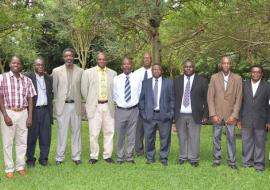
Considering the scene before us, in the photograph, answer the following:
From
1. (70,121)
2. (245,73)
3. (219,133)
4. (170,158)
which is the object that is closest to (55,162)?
(70,121)

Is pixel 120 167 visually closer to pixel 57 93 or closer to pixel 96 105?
pixel 96 105

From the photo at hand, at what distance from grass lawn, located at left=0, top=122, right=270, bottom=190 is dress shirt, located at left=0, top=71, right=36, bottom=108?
1.24m

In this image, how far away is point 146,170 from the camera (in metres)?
8.13

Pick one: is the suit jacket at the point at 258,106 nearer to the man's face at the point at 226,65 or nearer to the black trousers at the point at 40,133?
the man's face at the point at 226,65

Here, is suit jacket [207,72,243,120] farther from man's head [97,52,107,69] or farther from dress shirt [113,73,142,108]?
man's head [97,52,107,69]

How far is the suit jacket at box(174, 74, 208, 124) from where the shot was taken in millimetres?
8453

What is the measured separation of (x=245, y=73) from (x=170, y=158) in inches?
478

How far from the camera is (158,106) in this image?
855 centimetres

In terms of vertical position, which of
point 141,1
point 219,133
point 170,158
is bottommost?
point 170,158

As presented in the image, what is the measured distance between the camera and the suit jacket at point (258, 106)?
8.15 metres

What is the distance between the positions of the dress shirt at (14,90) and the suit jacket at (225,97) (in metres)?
3.26

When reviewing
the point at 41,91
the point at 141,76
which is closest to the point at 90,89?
the point at 41,91

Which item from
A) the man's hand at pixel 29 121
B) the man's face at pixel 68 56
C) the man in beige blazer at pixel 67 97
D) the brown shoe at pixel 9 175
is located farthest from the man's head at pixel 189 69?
the brown shoe at pixel 9 175

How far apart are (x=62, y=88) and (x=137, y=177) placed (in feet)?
7.22
